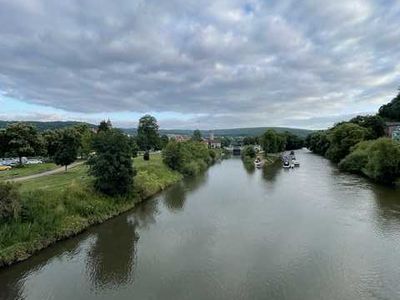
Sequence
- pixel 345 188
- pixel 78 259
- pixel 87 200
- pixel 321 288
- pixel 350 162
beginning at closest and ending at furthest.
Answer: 1. pixel 321 288
2. pixel 78 259
3. pixel 87 200
4. pixel 345 188
5. pixel 350 162

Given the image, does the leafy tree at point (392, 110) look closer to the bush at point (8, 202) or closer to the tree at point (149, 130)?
the tree at point (149, 130)

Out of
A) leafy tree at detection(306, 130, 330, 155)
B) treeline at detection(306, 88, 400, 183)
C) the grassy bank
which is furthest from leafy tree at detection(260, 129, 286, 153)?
the grassy bank

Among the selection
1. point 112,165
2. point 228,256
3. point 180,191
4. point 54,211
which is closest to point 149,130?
point 180,191

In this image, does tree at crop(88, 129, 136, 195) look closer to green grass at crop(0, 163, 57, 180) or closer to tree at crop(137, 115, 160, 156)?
green grass at crop(0, 163, 57, 180)

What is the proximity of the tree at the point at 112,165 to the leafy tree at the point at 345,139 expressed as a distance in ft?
166

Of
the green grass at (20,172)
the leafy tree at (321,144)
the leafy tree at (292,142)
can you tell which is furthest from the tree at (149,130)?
the leafy tree at (292,142)

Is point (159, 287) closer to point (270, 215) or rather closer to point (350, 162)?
point (270, 215)

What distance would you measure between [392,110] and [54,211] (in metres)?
109

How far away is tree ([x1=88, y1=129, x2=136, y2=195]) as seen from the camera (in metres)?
32.7

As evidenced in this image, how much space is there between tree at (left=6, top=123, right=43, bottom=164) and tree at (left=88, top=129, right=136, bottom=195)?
65.8 ft

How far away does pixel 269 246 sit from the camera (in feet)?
74.8

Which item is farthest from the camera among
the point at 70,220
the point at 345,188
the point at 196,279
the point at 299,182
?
the point at 299,182

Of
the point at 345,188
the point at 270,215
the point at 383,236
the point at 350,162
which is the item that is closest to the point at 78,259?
the point at 270,215

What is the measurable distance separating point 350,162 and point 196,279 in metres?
48.0
